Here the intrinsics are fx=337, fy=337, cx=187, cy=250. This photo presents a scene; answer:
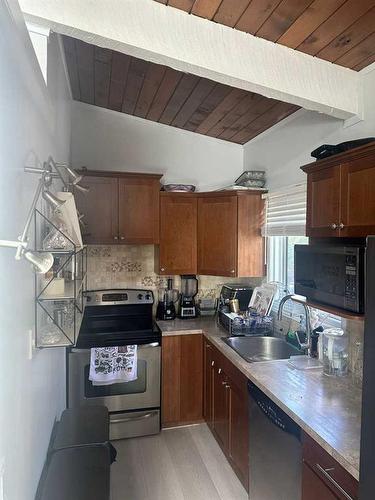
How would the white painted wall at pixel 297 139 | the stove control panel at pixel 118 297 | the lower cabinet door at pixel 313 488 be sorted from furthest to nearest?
the stove control panel at pixel 118 297
the white painted wall at pixel 297 139
the lower cabinet door at pixel 313 488

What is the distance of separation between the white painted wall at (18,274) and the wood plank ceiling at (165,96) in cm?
101

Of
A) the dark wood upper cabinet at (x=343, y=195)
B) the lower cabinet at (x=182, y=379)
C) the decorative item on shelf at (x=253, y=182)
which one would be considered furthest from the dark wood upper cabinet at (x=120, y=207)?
the dark wood upper cabinet at (x=343, y=195)

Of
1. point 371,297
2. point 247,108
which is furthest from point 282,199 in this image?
point 371,297

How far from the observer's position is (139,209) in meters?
3.06

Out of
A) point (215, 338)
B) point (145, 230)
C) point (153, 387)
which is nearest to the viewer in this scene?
point (215, 338)

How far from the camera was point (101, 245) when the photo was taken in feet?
10.3

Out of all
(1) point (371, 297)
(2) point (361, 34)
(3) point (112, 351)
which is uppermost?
(2) point (361, 34)

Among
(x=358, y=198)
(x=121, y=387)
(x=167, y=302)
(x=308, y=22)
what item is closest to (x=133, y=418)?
(x=121, y=387)

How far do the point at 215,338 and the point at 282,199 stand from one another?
1.26m

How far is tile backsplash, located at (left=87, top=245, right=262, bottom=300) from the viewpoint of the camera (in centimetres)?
322

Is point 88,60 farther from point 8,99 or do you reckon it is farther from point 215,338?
point 215,338

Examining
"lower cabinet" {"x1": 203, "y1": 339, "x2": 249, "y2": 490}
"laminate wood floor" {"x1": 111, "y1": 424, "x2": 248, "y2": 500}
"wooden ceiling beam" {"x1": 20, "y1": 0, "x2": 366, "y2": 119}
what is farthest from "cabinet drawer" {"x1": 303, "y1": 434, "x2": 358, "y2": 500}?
"wooden ceiling beam" {"x1": 20, "y1": 0, "x2": 366, "y2": 119}

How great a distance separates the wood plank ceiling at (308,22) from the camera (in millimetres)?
1414

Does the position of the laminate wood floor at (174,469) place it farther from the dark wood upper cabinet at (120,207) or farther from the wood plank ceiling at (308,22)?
the wood plank ceiling at (308,22)
